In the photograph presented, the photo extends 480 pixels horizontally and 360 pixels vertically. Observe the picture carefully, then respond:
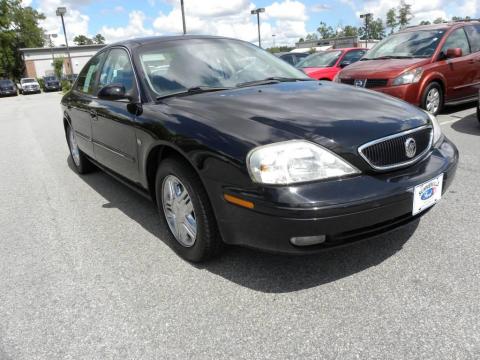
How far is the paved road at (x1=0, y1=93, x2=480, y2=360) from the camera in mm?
2098

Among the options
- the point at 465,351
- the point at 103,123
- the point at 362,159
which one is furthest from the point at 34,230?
the point at 465,351

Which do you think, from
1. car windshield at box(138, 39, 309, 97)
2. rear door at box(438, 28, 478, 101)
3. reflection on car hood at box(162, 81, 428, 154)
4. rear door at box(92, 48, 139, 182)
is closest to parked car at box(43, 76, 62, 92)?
rear door at box(438, 28, 478, 101)

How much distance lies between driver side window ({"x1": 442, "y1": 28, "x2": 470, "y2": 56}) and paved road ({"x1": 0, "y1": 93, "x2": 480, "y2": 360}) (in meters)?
5.13

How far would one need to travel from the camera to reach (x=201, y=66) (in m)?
3.42

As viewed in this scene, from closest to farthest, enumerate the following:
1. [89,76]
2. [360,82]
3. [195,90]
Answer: [195,90] < [89,76] < [360,82]

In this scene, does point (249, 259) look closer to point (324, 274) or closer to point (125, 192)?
point (324, 274)

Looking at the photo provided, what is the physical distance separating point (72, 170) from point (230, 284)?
3996mm

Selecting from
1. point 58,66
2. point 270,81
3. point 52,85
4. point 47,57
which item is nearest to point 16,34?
point 47,57

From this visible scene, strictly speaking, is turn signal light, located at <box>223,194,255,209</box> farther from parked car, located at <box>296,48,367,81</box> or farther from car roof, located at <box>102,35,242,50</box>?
parked car, located at <box>296,48,367,81</box>

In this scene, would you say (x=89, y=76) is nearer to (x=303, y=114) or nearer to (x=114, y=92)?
(x=114, y=92)

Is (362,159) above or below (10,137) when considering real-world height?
above

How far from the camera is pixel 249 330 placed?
221cm

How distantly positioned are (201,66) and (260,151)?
1.43 m

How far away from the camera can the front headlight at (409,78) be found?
719cm
